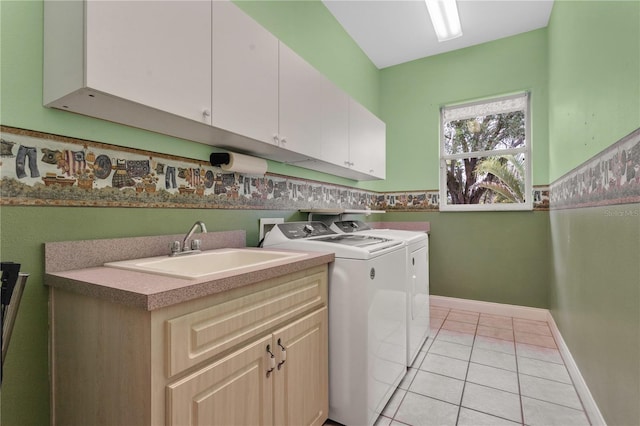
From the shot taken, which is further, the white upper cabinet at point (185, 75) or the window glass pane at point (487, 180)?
the window glass pane at point (487, 180)

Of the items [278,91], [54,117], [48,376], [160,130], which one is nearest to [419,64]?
[278,91]

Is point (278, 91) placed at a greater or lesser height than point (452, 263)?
greater

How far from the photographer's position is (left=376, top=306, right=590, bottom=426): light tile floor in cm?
175

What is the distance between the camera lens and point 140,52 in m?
1.11

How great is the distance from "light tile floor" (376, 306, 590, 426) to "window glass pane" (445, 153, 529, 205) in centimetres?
142

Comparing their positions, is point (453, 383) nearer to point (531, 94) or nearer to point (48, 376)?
point (48, 376)

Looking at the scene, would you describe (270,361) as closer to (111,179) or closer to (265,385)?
(265,385)

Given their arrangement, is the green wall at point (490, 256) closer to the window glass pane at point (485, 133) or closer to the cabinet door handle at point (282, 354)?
the window glass pane at point (485, 133)

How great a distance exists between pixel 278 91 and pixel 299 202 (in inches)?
38.3

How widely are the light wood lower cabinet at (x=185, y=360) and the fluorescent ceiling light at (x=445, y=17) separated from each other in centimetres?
250

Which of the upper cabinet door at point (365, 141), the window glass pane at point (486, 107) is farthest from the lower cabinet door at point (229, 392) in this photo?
the window glass pane at point (486, 107)

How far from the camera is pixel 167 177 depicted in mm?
1547

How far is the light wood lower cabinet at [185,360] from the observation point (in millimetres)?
850

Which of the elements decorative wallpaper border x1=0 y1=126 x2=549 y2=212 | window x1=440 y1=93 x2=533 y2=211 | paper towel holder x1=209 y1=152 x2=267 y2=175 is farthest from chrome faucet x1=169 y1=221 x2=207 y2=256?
window x1=440 y1=93 x2=533 y2=211
